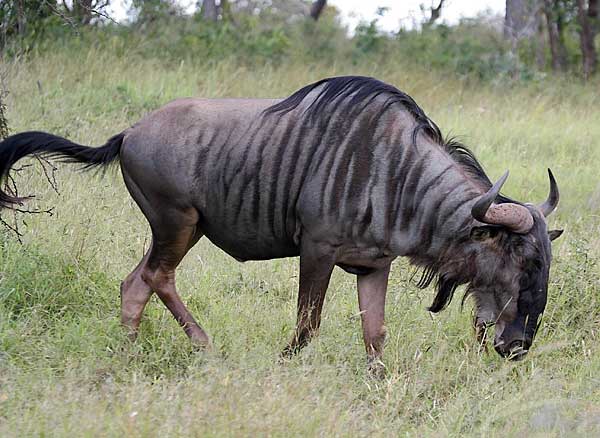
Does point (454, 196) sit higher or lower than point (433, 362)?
higher

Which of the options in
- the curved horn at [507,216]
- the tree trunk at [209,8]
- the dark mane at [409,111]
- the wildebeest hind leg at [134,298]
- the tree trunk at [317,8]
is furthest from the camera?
the tree trunk at [317,8]

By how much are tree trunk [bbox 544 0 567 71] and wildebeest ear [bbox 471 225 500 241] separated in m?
9.80

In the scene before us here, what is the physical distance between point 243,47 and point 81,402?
8.79m

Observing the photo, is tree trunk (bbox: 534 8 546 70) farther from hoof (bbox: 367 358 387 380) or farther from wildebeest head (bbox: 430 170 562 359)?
A: hoof (bbox: 367 358 387 380)

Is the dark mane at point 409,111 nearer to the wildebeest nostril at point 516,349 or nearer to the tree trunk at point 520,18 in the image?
the wildebeest nostril at point 516,349

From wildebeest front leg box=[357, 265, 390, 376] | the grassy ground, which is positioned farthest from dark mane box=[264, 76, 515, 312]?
the grassy ground

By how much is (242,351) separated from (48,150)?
1.43 m

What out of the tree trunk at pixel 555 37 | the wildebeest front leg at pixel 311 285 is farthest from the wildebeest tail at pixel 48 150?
the tree trunk at pixel 555 37

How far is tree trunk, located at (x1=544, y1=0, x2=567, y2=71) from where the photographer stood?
44.3ft

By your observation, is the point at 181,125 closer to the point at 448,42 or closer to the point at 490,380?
the point at 490,380

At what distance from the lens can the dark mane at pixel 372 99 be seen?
442 centimetres

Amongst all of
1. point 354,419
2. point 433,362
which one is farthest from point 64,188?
point 354,419

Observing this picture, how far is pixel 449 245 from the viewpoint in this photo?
4289 mm

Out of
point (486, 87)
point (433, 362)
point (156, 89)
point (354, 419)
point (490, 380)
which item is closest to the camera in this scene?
point (354, 419)
